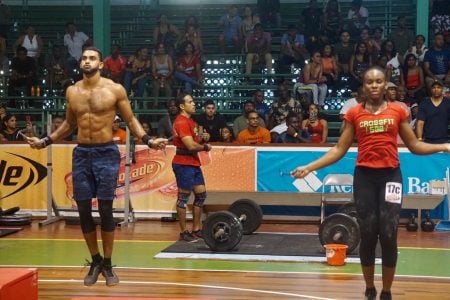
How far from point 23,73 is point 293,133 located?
6.73m

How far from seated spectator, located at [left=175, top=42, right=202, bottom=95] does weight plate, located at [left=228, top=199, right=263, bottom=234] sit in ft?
18.4

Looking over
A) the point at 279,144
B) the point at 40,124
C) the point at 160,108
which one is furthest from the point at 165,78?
the point at 279,144

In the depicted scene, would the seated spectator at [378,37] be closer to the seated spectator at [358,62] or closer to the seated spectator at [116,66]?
the seated spectator at [358,62]

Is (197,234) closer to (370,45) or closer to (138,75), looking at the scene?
(138,75)

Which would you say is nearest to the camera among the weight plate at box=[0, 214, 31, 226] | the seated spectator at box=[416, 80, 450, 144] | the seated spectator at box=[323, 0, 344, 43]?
the seated spectator at box=[416, 80, 450, 144]

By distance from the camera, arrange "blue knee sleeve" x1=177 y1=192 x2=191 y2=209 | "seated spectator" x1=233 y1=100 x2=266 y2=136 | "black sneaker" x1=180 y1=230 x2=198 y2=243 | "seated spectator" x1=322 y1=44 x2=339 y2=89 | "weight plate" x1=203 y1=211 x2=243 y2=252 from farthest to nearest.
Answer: "seated spectator" x1=322 y1=44 x2=339 y2=89
"seated spectator" x1=233 y1=100 x2=266 y2=136
"black sneaker" x1=180 y1=230 x2=198 y2=243
"blue knee sleeve" x1=177 y1=192 x2=191 y2=209
"weight plate" x1=203 y1=211 x2=243 y2=252

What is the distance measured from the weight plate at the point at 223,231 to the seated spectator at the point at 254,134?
3438 millimetres

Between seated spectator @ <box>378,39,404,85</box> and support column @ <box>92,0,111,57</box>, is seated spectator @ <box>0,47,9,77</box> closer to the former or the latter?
support column @ <box>92,0,111,57</box>

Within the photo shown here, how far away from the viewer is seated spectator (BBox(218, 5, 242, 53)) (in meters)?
19.0

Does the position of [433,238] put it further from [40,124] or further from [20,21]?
[20,21]

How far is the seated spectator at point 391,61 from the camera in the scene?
52.3ft

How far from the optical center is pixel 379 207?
720 cm

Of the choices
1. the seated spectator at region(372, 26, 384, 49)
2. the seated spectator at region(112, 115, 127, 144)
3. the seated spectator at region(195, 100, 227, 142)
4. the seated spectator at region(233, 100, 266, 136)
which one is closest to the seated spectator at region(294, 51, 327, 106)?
the seated spectator at region(372, 26, 384, 49)

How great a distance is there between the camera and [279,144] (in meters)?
13.8
